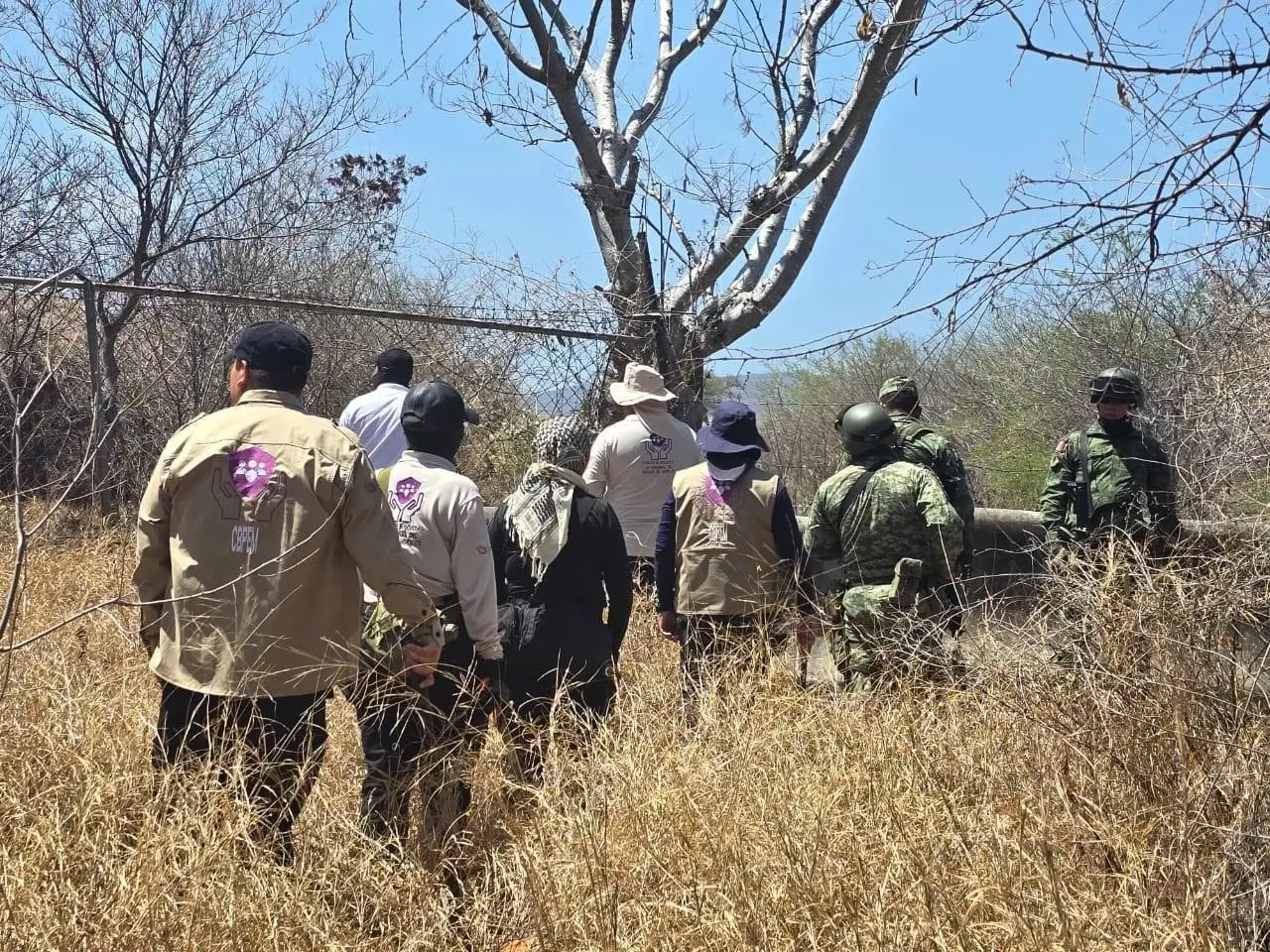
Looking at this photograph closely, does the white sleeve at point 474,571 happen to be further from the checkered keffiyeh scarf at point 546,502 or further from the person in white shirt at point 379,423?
the person in white shirt at point 379,423

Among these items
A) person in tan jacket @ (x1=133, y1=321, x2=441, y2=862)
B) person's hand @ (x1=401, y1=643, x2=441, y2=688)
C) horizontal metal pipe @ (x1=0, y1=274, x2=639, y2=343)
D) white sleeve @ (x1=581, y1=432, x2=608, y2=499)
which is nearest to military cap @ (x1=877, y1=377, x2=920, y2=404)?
white sleeve @ (x1=581, y1=432, x2=608, y2=499)

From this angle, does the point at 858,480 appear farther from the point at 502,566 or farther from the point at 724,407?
the point at 502,566

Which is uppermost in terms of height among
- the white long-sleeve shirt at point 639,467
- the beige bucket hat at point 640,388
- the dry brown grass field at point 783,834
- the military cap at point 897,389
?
the beige bucket hat at point 640,388

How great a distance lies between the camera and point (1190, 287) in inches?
227

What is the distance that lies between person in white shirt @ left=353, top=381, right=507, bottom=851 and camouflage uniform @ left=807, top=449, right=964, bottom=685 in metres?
1.68

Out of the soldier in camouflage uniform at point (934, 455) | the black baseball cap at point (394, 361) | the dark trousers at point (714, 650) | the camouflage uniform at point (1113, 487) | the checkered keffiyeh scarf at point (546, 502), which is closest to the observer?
the checkered keffiyeh scarf at point (546, 502)

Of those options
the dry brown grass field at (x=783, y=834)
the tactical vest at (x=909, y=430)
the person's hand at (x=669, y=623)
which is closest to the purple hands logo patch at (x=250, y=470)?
the dry brown grass field at (x=783, y=834)

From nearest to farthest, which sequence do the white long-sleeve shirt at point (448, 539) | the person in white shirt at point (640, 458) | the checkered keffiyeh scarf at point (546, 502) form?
1. the white long-sleeve shirt at point (448, 539)
2. the checkered keffiyeh scarf at point (546, 502)
3. the person in white shirt at point (640, 458)

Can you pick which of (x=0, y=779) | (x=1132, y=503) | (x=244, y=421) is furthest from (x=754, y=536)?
(x=0, y=779)

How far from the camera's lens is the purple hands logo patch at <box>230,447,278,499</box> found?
3.40 metres

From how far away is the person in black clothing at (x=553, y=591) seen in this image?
13.7 feet

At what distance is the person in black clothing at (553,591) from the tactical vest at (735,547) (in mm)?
821

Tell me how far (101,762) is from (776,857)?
2126 millimetres

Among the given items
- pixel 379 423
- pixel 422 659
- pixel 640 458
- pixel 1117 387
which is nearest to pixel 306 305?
pixel 379 423
